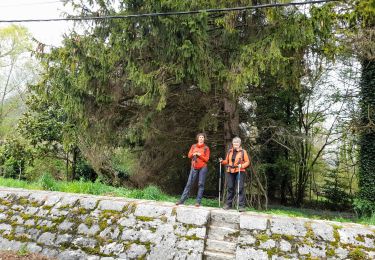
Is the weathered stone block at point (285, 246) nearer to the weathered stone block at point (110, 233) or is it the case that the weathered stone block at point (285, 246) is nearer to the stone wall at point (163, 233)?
the stone wall at point (163, 233)

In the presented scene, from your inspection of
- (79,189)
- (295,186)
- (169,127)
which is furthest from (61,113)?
(295,186)

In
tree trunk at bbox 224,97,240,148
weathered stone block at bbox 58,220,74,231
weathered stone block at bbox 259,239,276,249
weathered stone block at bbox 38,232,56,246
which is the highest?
tree trunk at bbox 224,97,240,148

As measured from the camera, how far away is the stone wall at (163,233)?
13.7ft

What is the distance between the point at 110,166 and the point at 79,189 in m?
4.57

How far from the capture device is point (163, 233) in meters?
4.67

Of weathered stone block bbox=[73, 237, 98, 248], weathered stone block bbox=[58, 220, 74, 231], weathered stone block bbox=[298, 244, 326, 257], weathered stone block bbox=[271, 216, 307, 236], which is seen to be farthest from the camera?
weathered stone block bbox=[58, 220, 74, 231]

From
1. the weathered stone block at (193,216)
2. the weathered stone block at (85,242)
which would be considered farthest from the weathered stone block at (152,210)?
the weathered stone block at (85,242)

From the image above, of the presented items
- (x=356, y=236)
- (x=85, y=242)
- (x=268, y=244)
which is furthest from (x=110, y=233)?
(x=356, y=236)

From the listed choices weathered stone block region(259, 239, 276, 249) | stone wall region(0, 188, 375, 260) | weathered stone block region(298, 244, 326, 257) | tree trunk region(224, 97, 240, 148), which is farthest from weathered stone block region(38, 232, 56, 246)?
tree trunk region(224, 97, 240, 148)

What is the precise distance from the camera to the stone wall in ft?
13.7

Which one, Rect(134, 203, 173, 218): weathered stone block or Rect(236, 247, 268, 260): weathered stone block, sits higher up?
Rect(134, 203, 173, 218): weathered stone block

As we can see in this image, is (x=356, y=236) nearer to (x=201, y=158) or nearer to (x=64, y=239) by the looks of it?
(x=201, y=158)

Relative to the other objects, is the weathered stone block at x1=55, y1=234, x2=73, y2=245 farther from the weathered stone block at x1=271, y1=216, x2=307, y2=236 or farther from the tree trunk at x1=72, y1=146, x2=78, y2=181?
the tree trunk at x1=72, y1=146, x2=78, y2=181

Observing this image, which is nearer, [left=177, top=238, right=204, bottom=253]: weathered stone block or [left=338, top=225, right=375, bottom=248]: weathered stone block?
[left=338, top=225, right=375, bottom=248]: weathered stone block
